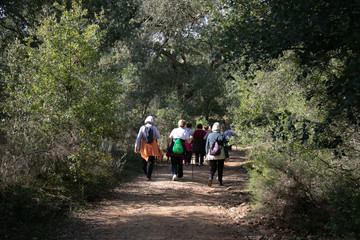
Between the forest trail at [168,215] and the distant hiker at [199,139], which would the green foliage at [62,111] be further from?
the distant hiker at [199,139]

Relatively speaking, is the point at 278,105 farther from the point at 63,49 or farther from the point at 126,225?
the point at 63,49

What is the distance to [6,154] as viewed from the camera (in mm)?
5395

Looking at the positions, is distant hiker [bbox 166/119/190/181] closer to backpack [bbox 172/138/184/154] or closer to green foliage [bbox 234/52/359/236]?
backpack [bbox 172/138/184/154]

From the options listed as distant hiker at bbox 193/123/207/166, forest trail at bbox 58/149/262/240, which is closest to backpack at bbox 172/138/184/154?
forest trail at bbox 58/149/262/240

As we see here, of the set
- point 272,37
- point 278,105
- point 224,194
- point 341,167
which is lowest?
point 224,194

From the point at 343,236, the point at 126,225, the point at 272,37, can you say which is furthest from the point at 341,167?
the point at 126,225

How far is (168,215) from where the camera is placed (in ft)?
20.4

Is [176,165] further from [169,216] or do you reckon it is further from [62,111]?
[62,111]

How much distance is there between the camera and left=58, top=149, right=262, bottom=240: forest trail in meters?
5.21

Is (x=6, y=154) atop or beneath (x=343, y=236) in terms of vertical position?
atop

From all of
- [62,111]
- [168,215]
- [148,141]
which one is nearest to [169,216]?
[168,215]

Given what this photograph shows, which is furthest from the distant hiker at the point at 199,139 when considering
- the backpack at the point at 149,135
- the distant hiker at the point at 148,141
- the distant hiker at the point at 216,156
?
the backpack at the point at 149,135

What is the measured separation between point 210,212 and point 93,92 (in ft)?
12.2

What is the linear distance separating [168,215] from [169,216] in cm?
7
